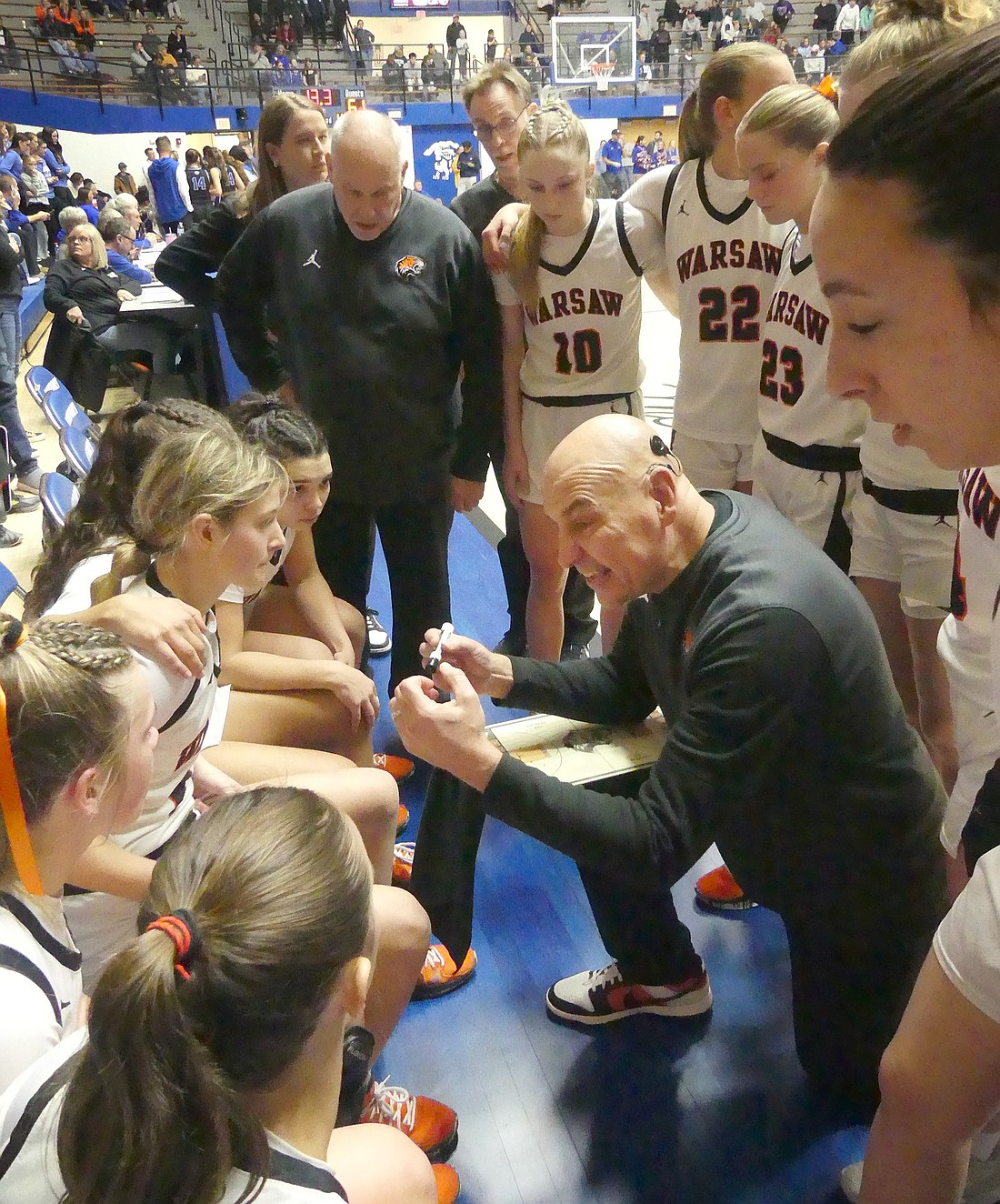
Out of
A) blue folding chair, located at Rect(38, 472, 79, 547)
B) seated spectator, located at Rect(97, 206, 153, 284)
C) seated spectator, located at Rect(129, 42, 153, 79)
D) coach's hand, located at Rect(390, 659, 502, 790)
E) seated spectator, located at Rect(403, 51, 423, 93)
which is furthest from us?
seated spectator, located at Rect(403, 51, 423, 93)

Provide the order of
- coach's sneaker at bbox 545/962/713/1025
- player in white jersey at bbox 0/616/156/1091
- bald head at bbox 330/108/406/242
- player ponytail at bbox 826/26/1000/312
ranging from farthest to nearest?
bald head at bbox 330/108/406/242 → coach's sneaker at bbox 545/962/713/1025 → player in white jersey at bbox 0/616/156/1091 → player ponytail at bbox 826/26/1000/312

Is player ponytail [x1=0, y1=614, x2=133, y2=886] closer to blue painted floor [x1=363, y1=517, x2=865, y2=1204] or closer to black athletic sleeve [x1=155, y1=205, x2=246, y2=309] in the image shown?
blue painted floor [x1=363, y1=517, x2=865, y2=1204]

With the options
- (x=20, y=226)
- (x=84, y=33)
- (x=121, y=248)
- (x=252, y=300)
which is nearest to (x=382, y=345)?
(x=252, y=300)

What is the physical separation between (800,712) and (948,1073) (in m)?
0.69

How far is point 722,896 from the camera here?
8.51 feet

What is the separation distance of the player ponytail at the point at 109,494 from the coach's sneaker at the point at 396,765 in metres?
1.29

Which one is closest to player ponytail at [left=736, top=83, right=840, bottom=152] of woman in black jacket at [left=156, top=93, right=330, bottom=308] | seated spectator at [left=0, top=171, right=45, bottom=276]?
woman in black jacket at [left=156, top=93, right=330, bottom=308]

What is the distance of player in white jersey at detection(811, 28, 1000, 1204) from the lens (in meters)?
0.76

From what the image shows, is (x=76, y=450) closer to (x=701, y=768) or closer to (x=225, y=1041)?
(x=701, y=768)

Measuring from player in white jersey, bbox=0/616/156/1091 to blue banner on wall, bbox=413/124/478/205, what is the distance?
20234mm

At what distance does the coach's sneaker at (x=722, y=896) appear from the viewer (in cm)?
259

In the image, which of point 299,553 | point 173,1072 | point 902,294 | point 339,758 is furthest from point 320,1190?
point 299,553

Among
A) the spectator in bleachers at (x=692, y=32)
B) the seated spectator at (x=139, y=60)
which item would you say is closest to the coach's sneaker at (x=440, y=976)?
the seated spectator at (x=139, y=60)

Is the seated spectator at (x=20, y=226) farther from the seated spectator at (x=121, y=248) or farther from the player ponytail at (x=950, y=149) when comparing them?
the player ponytail at (x=950, y=149)
